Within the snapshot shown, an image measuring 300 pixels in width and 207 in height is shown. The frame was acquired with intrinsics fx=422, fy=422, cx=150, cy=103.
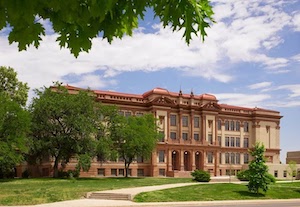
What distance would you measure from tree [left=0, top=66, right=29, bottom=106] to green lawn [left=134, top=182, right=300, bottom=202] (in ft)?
86.1

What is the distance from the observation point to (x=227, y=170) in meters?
78.6

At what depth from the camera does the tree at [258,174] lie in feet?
126

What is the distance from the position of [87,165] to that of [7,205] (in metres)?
24.7

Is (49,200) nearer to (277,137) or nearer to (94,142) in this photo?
(94,142)

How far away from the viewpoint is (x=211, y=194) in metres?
36.8

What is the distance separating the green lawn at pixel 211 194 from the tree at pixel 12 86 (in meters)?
26.3

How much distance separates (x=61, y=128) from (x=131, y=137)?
31.6 feet

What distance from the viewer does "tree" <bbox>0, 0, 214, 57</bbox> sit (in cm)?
367

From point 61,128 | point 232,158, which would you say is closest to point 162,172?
point 232,158

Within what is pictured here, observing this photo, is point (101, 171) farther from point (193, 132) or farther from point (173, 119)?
point (193, 132)

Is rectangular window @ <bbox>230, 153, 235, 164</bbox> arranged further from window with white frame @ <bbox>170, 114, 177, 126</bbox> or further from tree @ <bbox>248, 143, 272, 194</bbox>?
tree @ <bbox>248, 143, 272, 194</bbox>

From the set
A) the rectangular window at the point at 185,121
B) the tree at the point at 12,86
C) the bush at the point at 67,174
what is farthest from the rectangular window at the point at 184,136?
the tree at the point at 12,86

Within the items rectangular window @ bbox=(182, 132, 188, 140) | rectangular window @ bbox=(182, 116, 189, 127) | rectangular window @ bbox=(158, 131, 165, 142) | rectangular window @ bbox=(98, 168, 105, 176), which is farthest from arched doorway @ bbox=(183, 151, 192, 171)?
rectangular window @ bbox=(98, 168, 105, 176)

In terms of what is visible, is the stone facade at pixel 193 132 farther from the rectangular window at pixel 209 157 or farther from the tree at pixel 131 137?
the tree at pixel 131 137
